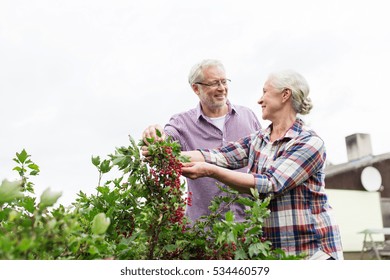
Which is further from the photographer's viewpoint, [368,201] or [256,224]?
[368,201]

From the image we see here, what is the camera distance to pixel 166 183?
2.28 m

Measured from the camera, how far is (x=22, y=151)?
2.80 metres

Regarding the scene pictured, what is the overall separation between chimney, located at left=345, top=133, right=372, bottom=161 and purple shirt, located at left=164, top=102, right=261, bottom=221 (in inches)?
675

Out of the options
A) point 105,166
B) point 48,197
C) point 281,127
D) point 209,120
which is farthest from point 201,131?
point 48,197

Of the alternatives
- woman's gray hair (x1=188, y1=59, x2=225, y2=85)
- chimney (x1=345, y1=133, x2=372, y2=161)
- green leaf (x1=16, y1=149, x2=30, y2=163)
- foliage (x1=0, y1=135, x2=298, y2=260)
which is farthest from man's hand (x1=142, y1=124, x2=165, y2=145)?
chimney (x1=345, y1=133, x2=372, y2=161)

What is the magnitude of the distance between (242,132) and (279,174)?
125cm

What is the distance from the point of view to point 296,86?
3.01 meters

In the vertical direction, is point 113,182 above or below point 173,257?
above

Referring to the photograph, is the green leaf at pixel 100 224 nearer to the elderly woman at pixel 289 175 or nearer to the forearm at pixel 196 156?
the elderly woman at pixel 289 175
